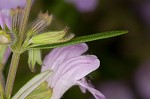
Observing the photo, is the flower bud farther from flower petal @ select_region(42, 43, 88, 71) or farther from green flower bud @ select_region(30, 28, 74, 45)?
flower petal @ select_region(42, 43, 88, 71)

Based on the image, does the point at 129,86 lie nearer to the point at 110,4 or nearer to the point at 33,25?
the point at 110,4

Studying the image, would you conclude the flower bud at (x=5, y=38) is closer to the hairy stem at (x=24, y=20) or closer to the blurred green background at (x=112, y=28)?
the hairy stem at (x=24, y=20)

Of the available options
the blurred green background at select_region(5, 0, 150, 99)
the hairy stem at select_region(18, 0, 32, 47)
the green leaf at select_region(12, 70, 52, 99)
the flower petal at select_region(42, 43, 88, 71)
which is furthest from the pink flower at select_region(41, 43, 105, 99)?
the blurred green background at select_region(5, 0, 150, 99)

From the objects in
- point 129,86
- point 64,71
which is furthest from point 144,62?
point 64,71

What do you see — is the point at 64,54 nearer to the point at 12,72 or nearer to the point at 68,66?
the point at 68,66

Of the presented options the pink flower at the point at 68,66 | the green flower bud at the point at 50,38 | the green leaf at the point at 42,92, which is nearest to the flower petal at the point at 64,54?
the pink flower at the point at 68,66

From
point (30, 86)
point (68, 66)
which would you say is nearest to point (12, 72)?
point (30, 86)
